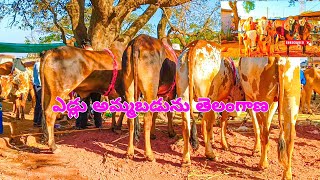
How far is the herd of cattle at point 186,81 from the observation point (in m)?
5.38

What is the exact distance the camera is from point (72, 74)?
754 cm

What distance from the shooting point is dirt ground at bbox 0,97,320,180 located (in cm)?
582

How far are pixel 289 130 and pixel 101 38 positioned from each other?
299 inches

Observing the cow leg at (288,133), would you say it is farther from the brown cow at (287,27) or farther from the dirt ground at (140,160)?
the brown cow at (287,27)

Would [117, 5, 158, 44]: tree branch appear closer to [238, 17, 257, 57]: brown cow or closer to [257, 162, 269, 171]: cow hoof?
[238, 17, 257, 57]: brown cow

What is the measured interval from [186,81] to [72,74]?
2558mm

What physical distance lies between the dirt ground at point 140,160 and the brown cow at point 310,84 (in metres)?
5.62

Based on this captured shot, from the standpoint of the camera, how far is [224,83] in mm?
6719

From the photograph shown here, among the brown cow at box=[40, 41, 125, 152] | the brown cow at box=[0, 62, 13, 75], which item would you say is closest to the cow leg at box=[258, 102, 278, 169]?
the brown cow at box=[40, 41, 125, 152]

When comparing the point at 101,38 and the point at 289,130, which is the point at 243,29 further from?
the point at 101,38

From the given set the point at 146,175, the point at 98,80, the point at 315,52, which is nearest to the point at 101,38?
the point at 98,80

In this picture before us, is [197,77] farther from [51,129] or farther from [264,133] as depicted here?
[51,129]

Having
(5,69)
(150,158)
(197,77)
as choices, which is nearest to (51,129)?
(150,158)

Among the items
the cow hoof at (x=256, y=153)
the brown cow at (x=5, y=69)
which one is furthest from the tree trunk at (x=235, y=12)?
the brown cow at (x=5, y=69)
